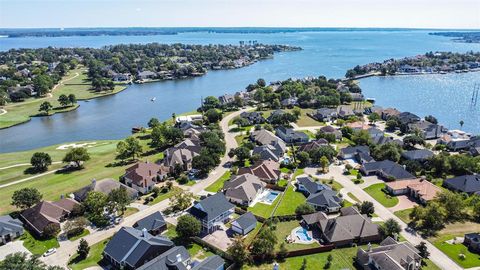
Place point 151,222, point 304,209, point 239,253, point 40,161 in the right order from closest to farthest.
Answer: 1. point 239,253
2. point 151,222
3. point 304,209
4. point 40,161

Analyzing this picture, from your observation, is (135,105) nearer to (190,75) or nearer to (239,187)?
(190,75)

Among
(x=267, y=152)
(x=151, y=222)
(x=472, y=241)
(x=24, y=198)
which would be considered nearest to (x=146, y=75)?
(x=267, y=152)

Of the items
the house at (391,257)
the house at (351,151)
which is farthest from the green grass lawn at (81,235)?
the house at (351,151)

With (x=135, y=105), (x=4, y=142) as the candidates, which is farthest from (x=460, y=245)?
(x=135, y=105)

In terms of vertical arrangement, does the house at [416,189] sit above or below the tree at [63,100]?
below

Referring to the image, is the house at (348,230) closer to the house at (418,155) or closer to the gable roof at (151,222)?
the gable roof at (151,222)

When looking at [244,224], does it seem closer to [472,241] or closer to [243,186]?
[243,186]
